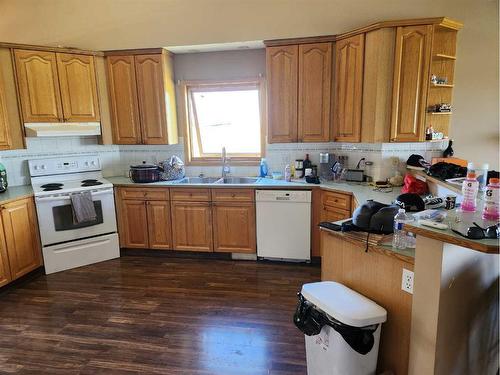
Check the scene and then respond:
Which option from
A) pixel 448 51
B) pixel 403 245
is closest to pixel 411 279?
pixel 403 245

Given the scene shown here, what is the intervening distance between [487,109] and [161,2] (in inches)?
152

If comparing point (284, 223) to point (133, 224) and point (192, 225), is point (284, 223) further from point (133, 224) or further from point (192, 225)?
point (133, 224)

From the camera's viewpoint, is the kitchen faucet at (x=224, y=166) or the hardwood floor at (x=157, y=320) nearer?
the hardwood floor at (x=157, y=320)

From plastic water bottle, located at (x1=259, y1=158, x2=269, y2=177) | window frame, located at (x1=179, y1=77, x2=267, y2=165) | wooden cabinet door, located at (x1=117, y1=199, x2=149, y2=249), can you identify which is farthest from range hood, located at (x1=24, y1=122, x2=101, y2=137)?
plastic water bottle, located at (x1=259, y1=158, x2=269, y2=177)

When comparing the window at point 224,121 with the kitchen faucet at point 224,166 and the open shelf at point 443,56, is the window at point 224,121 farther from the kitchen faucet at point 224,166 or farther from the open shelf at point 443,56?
the open shelf at point 443,56

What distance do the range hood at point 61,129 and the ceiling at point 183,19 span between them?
1.02 meters

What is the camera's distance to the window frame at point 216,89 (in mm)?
4207

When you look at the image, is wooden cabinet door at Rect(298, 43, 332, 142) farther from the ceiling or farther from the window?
the window

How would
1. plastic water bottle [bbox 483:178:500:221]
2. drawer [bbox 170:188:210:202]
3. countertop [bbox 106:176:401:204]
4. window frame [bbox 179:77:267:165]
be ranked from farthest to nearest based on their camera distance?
window frame [bbox 179:77:267:165] → drawer [bbox 170:188:210:202] → countertop [bbox 106:176:401:204] → plastic water bottle [bbox 483:178:500:221]

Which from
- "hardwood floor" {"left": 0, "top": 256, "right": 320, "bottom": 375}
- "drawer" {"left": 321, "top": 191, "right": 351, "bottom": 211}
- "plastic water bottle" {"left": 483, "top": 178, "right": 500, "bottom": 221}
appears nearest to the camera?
"plastic water bottle" {"left": 483, "top": 178, "right": 500, "bottom": 221}

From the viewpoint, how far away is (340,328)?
1.52m

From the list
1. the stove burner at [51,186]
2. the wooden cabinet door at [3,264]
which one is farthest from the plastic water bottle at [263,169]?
the wooden cabinet door at [3,264]

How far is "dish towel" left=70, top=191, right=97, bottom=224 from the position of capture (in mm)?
3648

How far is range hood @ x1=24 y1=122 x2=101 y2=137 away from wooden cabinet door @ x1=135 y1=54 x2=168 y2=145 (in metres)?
0.59
